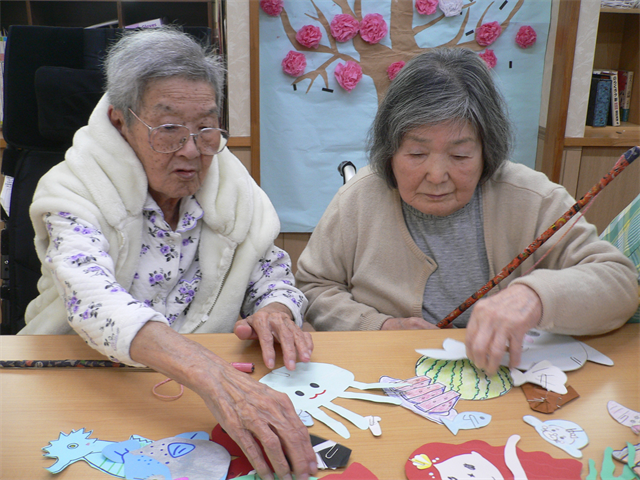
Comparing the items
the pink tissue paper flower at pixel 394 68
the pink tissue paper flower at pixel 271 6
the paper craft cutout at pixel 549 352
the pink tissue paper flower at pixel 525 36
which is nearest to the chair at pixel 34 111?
the paper craft cutout at pixel 549 352

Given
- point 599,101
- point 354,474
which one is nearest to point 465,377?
point 354,474

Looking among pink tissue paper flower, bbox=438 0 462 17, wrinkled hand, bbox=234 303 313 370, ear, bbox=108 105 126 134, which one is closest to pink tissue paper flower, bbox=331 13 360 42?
pink tissue paper flower, bbox=438 0 462 17

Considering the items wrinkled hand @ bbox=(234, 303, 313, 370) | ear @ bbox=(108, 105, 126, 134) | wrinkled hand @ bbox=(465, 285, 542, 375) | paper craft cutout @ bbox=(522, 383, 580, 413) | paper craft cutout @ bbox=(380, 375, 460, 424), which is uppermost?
ear @ bbox=(108, 105, 126, 134)

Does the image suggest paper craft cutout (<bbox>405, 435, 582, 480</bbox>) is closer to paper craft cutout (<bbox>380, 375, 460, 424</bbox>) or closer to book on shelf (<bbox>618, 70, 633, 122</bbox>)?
paper craft cutout (<bbox>380, 375, 460, 424</bbox>)

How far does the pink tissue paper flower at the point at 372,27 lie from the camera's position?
271cm

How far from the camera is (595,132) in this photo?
9.75 feet

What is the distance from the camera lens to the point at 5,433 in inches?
33.3

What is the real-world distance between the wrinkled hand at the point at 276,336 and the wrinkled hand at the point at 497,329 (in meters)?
0.31

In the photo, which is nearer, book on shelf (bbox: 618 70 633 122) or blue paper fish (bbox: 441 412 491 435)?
blue paper fish (bbox: 441 412 491 435)

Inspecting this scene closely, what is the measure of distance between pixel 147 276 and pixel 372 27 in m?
1.93

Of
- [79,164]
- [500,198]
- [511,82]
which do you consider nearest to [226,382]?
[79,164]

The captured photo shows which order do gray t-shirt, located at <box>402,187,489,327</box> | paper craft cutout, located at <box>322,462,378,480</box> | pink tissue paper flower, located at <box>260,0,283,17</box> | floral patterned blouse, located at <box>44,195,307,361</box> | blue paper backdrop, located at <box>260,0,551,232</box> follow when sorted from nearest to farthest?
paper craft cutout, located at <box>322,462,378,480</box>
floral patterned blouse, located at <box>44,195,307,361</box>
gray t-shirt, located at <box>402,187,489,327</box>
pink tissue paper flower, located at <box>260,0,283,17</box>
blue paper backdrop, located at <box>260,0,551,232</box>

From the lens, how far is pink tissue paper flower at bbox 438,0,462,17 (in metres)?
2.72

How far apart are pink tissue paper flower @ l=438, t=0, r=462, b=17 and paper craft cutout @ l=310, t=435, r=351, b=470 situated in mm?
2464
